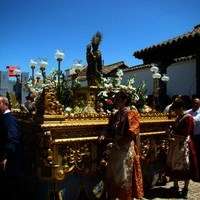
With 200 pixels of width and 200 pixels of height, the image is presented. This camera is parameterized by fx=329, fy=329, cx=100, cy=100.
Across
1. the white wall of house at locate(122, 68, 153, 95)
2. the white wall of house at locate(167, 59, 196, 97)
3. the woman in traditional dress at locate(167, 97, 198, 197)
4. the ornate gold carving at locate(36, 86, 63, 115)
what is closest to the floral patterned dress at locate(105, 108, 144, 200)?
the ornate gold carving at locate(36, 86, 63, 115)

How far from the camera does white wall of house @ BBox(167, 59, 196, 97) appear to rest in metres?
13.0

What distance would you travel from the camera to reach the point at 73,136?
466cm

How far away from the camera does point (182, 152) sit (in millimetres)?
5715

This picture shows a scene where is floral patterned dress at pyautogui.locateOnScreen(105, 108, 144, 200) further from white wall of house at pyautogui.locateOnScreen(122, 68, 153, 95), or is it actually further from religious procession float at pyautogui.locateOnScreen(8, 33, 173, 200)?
white wall of house at pyautogui.locateOnScreen(122, 68, 153, 95)

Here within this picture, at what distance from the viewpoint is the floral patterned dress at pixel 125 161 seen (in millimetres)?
4473

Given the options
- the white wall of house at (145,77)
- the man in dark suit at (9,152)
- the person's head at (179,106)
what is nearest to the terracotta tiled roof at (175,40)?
the person's head at (179,106)

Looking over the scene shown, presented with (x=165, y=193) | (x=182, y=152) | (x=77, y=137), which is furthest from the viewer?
(x=165, y=193)

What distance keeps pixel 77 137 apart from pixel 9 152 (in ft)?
3.31

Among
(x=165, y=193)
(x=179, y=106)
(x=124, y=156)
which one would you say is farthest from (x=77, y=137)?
(x=165, y=193)

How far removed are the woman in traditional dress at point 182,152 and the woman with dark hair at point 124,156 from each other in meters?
1.36

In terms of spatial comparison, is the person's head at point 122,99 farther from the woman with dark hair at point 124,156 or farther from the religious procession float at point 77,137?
the religious procession float at point 77,137

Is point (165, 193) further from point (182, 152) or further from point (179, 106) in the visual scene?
point (179, 106)

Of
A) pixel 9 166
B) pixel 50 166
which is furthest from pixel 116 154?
pixel 9 166

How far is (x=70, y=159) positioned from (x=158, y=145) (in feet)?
6.86
